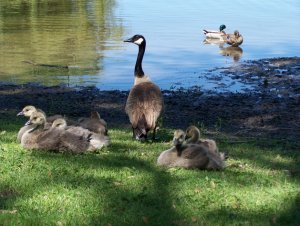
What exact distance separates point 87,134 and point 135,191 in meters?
2.31

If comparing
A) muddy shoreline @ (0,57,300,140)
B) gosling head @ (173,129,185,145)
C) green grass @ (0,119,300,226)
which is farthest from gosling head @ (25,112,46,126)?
muddy shoreline @ (0,57,300,140)

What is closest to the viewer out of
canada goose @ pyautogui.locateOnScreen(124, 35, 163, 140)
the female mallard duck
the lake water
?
canada goose @ pyautogui.locateOnScreen(124, 35, 163, 140)

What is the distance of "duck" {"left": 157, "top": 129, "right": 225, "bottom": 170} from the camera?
8.82m

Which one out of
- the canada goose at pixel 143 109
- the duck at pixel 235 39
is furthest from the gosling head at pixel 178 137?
the duck at pixel 235 39

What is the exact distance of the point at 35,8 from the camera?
46719 mm

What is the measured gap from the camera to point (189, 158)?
885 cm

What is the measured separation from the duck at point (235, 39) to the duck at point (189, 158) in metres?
25.3

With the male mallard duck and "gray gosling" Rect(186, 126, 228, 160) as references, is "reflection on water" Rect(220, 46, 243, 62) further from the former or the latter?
"gray gosling" Rect(186, 126, 228, 160)

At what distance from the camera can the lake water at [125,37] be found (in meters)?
24.9

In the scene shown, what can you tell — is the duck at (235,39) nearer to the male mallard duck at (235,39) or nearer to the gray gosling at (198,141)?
the male mallard duck at (235,39)

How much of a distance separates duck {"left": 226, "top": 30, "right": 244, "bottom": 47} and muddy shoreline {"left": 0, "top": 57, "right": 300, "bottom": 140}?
9.36 metres

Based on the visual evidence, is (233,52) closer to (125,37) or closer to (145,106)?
(125,37)

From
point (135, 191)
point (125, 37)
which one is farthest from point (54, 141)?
point (125, 37)

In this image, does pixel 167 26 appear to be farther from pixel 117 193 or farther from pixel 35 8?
pixel 117 193
